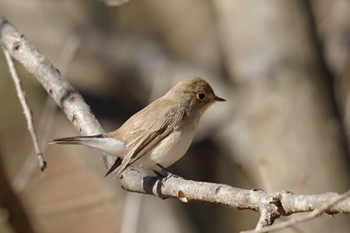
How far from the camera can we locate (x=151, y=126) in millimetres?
3484

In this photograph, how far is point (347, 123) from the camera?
17.2 ft

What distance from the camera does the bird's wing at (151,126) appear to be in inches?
133

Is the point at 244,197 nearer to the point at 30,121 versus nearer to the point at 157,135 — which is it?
the point at 30,121

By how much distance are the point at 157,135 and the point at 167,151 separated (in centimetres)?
10

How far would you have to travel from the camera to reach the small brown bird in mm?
3254

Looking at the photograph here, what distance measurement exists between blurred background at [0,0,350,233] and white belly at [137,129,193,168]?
240 millimetres

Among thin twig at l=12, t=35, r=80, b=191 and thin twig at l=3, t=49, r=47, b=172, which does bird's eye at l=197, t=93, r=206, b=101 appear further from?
thin twig at l=3, t=49, r=47, b=172

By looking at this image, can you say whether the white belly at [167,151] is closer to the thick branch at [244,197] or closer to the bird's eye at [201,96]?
the bird's eye at [201,96]

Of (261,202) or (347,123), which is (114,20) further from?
(261,202)

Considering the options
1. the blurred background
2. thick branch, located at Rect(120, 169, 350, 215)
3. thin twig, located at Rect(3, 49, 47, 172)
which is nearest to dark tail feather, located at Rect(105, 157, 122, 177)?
thick branch, located at Rect(120, 169, 350, 215)

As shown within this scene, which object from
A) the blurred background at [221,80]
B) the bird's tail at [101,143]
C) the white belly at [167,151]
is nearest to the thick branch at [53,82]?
the bird's tail at [101,143]

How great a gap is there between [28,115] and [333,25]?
3147 millimetres

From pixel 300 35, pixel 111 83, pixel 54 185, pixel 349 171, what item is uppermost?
pixel 300 35

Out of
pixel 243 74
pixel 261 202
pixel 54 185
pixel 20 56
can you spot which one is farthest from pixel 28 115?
pixel 54 185
